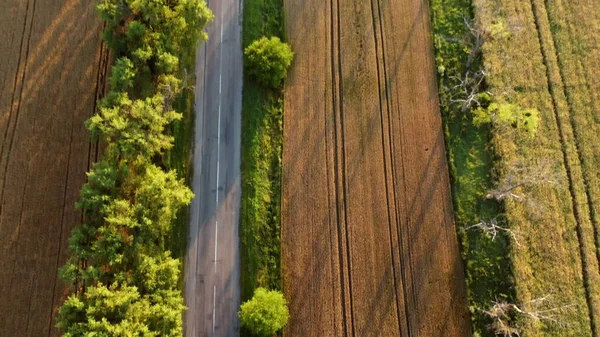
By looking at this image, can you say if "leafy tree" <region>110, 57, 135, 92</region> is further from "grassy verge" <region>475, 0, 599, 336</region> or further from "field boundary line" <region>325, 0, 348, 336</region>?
"grassy verge" <region>475, 0, 599, 336</region>

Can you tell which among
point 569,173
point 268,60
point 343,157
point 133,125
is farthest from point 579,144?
point 133,125

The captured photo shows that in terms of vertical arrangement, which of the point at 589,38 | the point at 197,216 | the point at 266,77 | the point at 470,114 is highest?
the point at 589,38

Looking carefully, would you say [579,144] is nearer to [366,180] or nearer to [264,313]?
[366,180]

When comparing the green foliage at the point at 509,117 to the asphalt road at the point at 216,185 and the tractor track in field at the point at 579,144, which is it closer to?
the tractor track in field at the point at 579,144

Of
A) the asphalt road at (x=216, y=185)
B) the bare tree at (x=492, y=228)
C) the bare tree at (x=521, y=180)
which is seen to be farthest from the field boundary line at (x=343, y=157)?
the bare tree at (x=521, y=180)

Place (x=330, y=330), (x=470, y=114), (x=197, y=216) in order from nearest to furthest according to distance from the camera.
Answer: (x=330, y=330)
(x=197, y=216)
(x=470, y=114)

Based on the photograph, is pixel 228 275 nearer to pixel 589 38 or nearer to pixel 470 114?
pixel 470 114


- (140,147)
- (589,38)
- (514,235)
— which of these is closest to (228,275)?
(140,147)
